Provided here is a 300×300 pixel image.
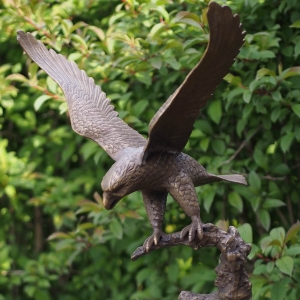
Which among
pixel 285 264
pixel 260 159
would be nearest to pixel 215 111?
pixel 260 159

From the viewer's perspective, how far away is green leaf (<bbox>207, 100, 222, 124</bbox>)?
209cm

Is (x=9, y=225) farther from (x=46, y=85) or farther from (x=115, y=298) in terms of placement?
(x=46, y=85)

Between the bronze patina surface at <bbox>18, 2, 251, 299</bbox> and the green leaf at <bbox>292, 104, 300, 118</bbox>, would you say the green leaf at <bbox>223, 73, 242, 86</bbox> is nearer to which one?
the green leaf at <bbox>292, 104, 300, 118</bbox>

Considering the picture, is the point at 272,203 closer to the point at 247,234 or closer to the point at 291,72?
the point at 247,234

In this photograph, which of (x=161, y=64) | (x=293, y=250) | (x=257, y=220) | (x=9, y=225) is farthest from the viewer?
(x=9, y=225)

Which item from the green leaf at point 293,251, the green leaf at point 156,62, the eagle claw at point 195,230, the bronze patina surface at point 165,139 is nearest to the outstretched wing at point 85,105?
the bronze patina surface at point 165,139

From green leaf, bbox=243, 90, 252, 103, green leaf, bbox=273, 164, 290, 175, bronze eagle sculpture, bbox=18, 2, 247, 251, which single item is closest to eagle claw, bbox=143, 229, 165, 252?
bronze eagle sculpture, bbox=18, 2, 247, 251

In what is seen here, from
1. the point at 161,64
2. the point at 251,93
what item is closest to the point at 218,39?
the point at 251,93

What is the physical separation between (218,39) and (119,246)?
1480 mm

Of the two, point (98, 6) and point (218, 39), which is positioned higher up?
point (218, 39)

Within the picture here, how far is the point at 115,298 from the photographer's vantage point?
2566 mm

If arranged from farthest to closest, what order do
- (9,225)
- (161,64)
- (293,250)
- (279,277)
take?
(9,225) → (161,64) → (279,277) → (293,250)

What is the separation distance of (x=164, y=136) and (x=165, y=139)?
12mm

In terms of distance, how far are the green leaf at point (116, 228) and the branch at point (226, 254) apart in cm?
75
